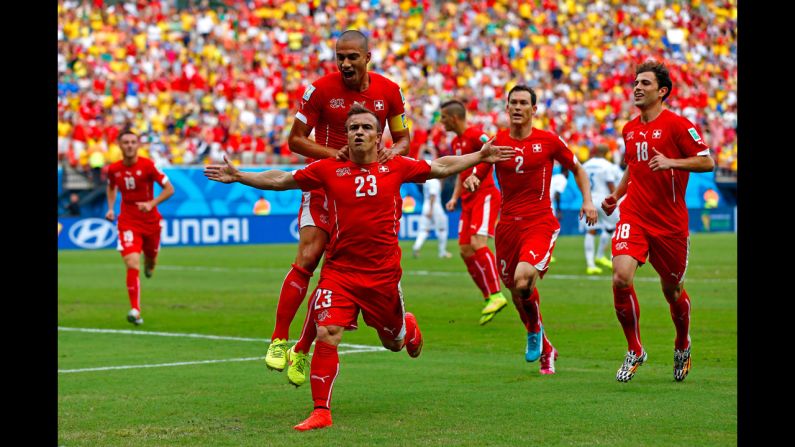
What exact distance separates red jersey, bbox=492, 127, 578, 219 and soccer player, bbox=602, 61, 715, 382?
1.06m

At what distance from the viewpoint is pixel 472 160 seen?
9391 mm

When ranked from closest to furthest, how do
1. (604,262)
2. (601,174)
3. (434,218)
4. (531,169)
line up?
1. (531,169)
2. (601,174)
3. (604,262)
4. (434,218)

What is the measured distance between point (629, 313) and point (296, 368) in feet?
10.4

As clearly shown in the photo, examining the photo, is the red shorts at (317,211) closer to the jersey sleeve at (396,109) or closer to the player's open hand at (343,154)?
the jersey sleeve at (396,109)

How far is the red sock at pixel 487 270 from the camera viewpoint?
16109 millimetres

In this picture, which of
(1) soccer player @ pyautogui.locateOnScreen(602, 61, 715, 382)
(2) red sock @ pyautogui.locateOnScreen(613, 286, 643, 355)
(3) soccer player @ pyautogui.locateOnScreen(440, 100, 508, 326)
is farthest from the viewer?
(3) soccer player @ pyautogui.locateOnScreen(440, 100, 508, 326)

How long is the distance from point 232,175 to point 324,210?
5.40 ft

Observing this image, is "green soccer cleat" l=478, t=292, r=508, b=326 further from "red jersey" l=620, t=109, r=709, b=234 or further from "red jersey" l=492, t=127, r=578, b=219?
"red jersey" l=620, t=109, r=709, b=234

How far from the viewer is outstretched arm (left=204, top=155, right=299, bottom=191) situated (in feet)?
29.6

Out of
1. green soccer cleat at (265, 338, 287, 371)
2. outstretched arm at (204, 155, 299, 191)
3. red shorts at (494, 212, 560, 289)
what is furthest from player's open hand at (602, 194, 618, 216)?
outstretched arm at (204, 155, 299, 191)

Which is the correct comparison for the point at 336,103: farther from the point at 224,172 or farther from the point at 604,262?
the point at 604,262

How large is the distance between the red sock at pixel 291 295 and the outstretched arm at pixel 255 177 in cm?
151

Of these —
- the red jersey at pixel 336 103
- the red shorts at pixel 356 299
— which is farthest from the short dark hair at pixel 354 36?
the red shorts at pixel 356 299

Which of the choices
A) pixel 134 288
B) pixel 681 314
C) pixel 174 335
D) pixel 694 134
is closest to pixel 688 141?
pixel 694 134
